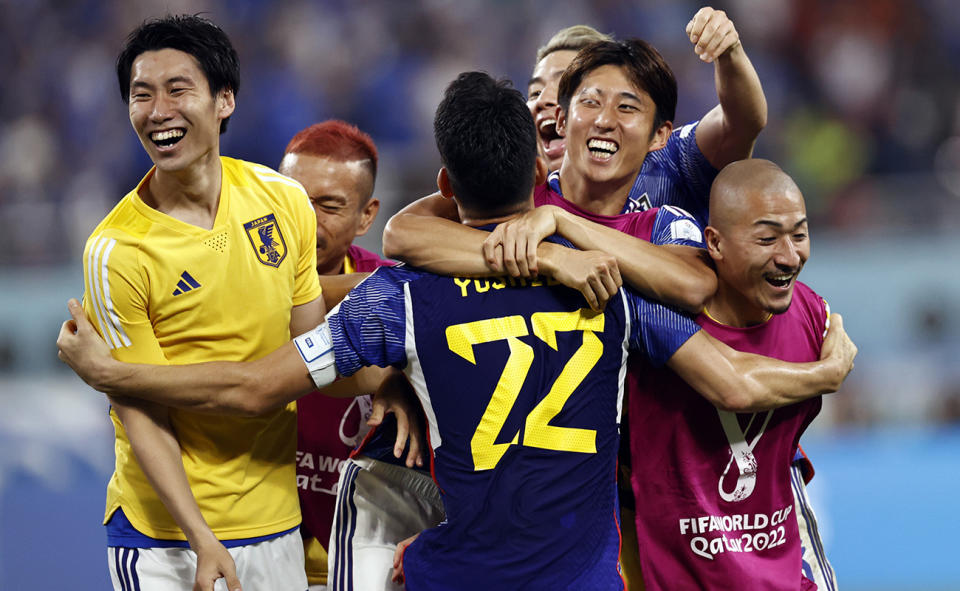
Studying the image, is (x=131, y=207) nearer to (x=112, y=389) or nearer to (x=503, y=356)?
(x=112, y=389)

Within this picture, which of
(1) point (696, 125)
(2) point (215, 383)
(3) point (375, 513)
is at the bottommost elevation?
(3) point (375, 513)

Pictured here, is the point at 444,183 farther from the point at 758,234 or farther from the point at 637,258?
the point at 758,234

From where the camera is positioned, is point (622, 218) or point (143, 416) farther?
point (622, 218)

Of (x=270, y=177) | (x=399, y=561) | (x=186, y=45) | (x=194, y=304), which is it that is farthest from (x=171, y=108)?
(x=399, y=561)

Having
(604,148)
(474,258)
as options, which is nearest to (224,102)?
(474,258)

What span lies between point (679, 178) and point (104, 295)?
2.21 m

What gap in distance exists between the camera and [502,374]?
9.15 feet

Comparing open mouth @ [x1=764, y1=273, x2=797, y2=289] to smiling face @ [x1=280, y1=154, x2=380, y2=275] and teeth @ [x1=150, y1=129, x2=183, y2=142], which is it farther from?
teeth @ [x1=150, y1=129, x2=183, y2=142]

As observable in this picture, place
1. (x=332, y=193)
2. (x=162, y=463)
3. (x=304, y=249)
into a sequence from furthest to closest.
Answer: (x=332, y=193) < (x=304, y=249) < (x=162, y=463)

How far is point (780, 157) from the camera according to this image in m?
9.70

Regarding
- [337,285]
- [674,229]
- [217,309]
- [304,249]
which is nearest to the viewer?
A: [217,309]

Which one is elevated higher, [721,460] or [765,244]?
[765,244]

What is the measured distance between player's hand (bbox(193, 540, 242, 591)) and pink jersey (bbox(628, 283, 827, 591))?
3.99 feet

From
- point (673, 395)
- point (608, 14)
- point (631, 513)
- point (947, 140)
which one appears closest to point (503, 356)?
point (673, 395)
